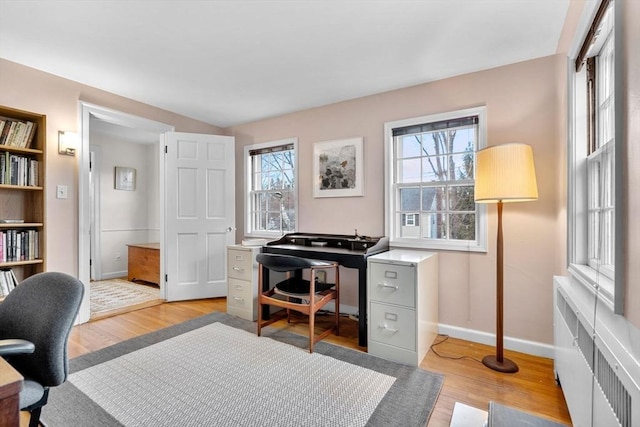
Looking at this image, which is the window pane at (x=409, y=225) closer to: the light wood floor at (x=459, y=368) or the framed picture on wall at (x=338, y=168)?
the framed picture on wall at (x=338, y=168)

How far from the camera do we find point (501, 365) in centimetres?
210

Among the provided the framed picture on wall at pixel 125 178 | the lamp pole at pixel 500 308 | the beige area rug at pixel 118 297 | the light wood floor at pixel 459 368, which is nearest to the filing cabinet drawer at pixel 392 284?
the light wood floor at pixel 459 368

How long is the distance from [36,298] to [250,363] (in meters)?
1.33

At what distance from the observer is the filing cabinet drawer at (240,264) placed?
3.02m

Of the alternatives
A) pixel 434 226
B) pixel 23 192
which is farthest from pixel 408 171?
pixel 23 192

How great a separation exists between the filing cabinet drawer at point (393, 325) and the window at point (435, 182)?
2.63 feet

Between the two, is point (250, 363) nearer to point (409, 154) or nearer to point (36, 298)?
point (36, 298)

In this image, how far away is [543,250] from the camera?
2289mm

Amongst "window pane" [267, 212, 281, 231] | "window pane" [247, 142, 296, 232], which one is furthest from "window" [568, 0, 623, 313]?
"window pane" [267, 212, 281, 231]

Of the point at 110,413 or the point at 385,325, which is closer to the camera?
the point at 110,413

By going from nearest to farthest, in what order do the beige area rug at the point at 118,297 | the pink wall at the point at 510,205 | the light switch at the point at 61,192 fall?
the pink wall at the point at 510,205 < the light switch at the point at 61,192 < the beige area rug at the point at 118,297

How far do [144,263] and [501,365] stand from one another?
460cm

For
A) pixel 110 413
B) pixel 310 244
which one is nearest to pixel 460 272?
pixel 310 244

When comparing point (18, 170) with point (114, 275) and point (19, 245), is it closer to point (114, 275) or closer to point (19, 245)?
point (19, 245)
